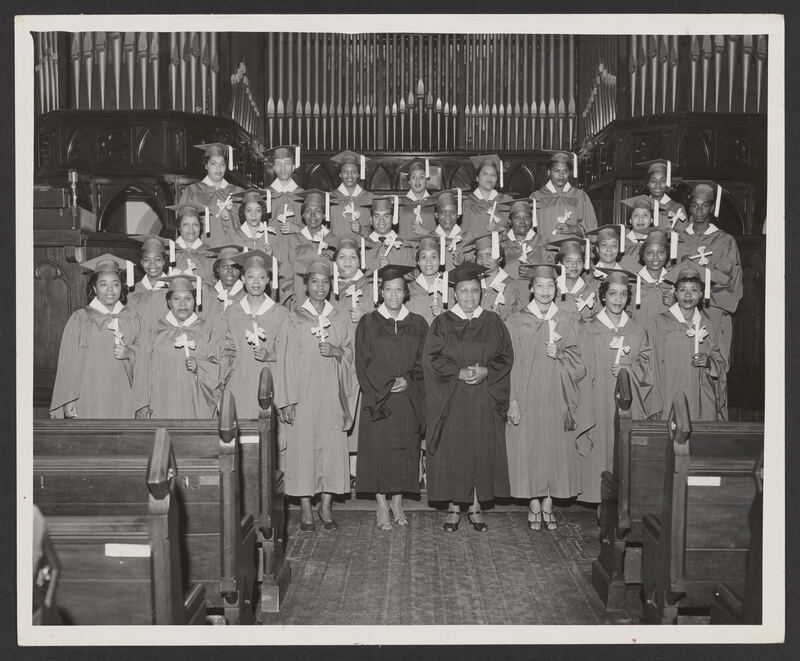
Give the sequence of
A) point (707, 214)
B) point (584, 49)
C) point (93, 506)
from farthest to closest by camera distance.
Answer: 1. point (584, 49)
2. point (707, 214)
3. point (93, 506)

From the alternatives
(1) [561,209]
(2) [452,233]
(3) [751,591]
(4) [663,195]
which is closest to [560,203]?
(1) [561,209]

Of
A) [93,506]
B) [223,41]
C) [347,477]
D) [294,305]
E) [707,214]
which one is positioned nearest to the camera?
[93,506]

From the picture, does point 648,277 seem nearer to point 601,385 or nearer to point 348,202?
point 601,385

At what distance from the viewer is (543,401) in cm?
582

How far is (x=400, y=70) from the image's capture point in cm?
951

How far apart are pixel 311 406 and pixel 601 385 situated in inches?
87.7

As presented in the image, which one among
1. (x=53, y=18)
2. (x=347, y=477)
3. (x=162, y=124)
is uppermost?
(x=162, y=124)

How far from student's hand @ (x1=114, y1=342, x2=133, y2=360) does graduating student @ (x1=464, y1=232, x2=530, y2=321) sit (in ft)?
9.38

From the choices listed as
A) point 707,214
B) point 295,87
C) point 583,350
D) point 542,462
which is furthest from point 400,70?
point 542,462

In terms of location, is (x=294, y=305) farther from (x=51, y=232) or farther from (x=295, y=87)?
(x=295, y=87)

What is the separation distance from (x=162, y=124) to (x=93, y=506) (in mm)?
5036

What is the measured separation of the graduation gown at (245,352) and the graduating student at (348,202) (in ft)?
5.62

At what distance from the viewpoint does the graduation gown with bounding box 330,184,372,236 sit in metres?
7.29

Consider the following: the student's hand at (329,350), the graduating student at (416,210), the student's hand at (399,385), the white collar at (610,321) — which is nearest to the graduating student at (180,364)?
the student's hand at (329,350)
